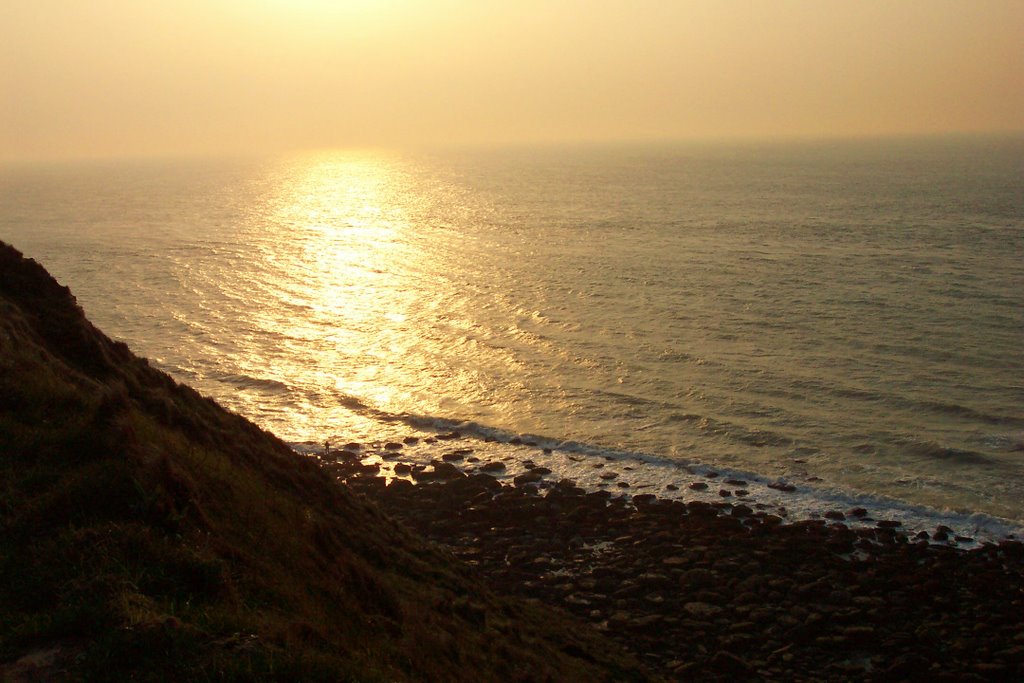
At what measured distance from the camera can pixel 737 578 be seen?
1977 centimetres

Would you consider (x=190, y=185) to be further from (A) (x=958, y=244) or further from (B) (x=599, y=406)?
(B) (x=599, y=406)

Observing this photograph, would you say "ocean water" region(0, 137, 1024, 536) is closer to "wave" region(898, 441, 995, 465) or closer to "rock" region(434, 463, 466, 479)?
"wave" region(898, 441, 995, 465)

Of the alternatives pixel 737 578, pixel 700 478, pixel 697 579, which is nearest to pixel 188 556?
pixel 697 579

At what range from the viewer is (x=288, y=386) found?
36.8 metres

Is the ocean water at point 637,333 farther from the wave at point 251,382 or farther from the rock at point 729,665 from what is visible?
the rock at point 729,665

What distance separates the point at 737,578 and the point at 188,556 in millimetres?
13913

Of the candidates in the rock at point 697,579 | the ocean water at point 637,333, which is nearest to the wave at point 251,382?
the ocean water at point 637,333

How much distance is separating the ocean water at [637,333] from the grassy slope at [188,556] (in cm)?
1200

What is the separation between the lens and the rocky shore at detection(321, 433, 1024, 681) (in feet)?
55.5

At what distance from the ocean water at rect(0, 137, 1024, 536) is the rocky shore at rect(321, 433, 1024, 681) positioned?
2.40 m

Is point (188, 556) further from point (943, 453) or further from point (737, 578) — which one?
point (943, 453)

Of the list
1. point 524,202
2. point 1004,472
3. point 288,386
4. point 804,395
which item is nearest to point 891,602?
point 1004,472

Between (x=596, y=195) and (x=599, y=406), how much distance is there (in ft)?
338

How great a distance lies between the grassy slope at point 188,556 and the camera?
27.4 ft
